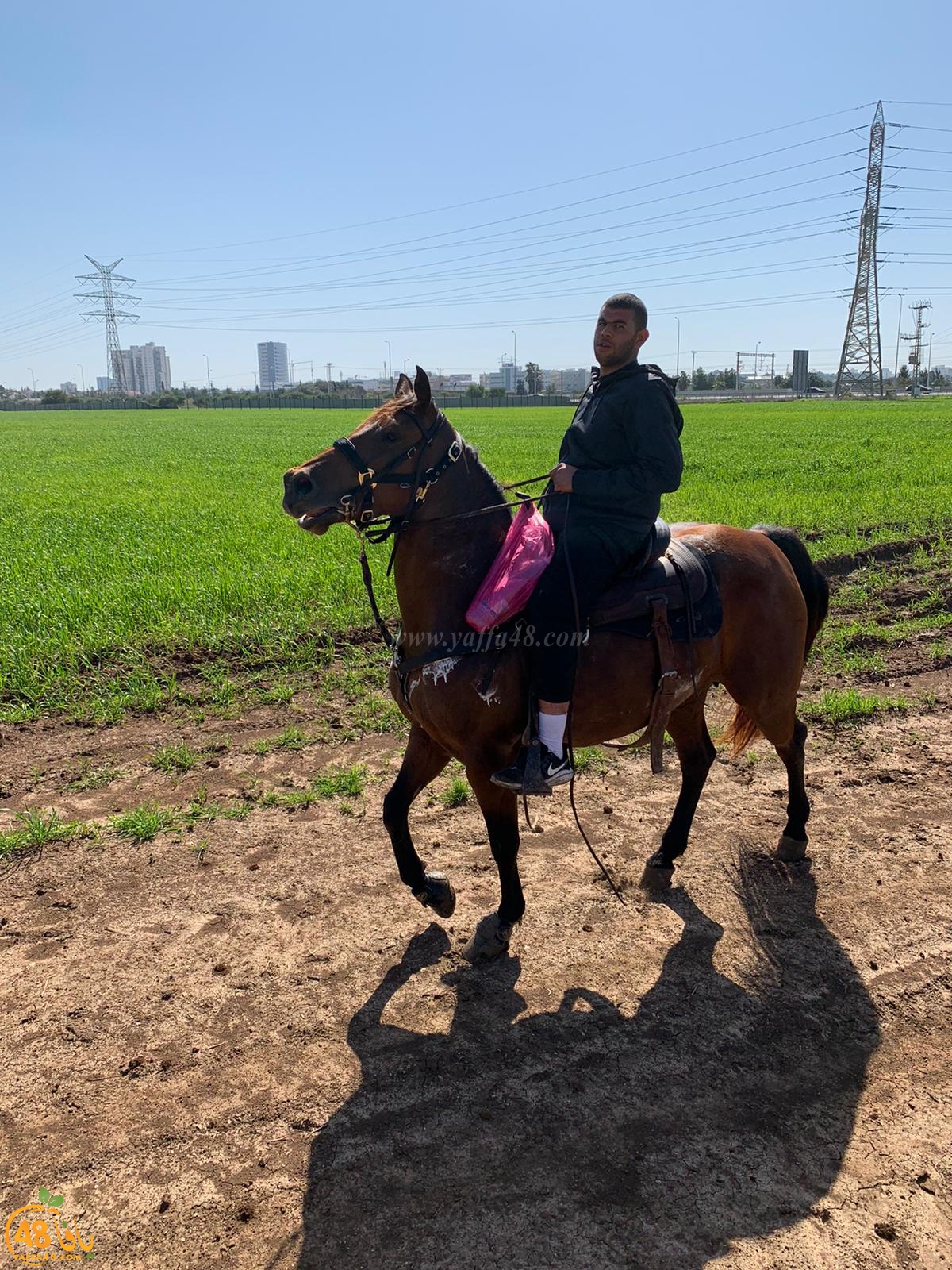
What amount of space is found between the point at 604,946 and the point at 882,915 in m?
1.61

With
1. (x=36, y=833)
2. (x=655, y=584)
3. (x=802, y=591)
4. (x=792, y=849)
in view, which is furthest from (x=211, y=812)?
(x=802, y=591)

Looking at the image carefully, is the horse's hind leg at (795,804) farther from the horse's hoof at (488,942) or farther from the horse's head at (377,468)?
the horse's head at (377,468)

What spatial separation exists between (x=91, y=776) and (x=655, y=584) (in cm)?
445

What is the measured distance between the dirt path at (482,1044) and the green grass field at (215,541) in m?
2.62

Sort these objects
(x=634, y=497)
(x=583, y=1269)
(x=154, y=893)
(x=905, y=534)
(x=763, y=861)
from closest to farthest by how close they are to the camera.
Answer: (x=583, y=1269) < (x=634, y=497) < (x=154, y=893) < (x=763, y=861) < (x=905, y=534)

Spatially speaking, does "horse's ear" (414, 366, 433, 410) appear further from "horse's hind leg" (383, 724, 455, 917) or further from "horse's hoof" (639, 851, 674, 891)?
"horse's hoof" (639, 851, 674, 891)

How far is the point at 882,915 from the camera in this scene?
15.3 feet

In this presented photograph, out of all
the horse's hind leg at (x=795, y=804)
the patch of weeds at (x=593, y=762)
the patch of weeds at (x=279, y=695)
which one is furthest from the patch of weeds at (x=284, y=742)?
the horse's hind leg at (x=795, y=804)

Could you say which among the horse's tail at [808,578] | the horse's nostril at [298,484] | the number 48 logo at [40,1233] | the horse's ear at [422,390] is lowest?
the number 48 logo at [40,1233]

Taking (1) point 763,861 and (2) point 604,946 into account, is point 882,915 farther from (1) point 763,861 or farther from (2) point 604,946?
(2) point 604,946

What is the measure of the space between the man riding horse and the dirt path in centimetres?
118

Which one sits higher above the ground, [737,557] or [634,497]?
[634,497]

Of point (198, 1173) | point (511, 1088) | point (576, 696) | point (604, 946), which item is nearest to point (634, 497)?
point (576, 696)

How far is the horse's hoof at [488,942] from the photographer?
4324 mm
